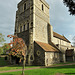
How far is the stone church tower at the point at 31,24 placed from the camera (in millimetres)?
18152

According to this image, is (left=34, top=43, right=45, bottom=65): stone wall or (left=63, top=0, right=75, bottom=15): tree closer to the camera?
(left=63, top=0, right=75, bottom=15): tree

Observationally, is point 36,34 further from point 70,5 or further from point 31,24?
point 70,5

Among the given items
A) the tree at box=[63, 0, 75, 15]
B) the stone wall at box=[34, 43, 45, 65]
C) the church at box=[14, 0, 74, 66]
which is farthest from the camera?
the church at box=[14, 0, 74, 66]

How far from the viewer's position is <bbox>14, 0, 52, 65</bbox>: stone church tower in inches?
715

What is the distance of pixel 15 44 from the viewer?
319 inches

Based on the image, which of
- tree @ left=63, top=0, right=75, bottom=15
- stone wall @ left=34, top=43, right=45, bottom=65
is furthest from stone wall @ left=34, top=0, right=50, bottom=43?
tree @ left=63, top=0, right=75, bottom=15

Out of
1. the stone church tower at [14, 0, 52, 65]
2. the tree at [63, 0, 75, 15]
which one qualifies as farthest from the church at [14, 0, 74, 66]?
the tree at [63, 0, 75, 15]

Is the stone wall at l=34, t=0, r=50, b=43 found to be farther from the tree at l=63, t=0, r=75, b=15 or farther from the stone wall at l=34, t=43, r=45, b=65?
the tree at l=63, t=0, r=75, b=15

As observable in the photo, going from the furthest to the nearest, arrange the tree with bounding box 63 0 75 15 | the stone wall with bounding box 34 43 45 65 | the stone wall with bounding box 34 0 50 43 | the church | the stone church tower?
1. the stone wall with bounding box 34 0 50 43
2. the stone church tower
3. the church
4. the stone wall with bounding box 34 43 45 65
5. the tree with bounding box 63 0 75 15

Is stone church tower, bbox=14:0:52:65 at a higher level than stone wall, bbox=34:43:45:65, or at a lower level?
higher

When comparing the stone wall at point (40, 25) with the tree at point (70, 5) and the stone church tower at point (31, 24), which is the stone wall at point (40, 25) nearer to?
the stone church tower at point (31, 24)

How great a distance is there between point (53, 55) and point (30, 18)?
11.9m

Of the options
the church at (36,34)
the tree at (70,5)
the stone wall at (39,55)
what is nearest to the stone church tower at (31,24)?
the church at (36,34)

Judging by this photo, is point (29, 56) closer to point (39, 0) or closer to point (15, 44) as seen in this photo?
point (15, 44)
